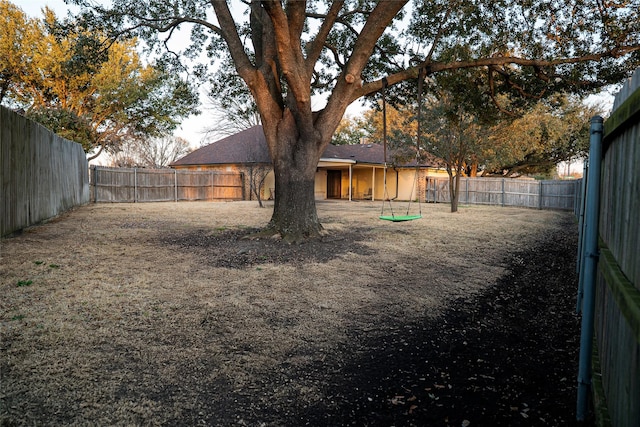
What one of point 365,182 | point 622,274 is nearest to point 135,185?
point 365,182

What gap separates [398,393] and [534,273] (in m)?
4.73

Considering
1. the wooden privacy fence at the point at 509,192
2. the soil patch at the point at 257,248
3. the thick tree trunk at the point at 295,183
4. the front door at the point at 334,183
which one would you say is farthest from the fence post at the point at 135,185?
the wooden privacy fence at the point at 509,192

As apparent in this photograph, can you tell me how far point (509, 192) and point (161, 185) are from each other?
1880 centimetres

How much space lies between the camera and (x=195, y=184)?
77.0 feet

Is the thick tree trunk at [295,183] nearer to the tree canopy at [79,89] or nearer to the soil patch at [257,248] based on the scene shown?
the soil patch at [257,248]

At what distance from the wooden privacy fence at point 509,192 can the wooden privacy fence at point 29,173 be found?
19.9 meters

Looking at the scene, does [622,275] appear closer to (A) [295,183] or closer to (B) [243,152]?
(A) [295,183]

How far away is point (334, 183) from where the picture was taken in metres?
29.0

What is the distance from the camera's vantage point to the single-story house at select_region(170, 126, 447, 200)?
81.6ft

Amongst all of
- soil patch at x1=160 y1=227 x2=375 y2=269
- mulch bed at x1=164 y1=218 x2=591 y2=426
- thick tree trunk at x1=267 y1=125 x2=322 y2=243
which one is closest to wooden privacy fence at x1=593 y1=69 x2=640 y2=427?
mulch bed at x1=164 y1=218 x2=591 y2=426

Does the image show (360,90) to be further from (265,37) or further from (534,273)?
(534,273)

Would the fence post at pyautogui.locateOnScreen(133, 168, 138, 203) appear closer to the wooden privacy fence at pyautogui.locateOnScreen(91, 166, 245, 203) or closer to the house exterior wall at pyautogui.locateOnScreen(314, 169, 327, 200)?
the wooden privacy fence at pyautogui.locateOnScreen(91, 166, 245, 203)

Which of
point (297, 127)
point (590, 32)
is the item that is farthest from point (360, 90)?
point (590, 32)

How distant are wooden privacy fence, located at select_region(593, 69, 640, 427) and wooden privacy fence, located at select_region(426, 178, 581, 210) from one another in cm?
A: 1994
